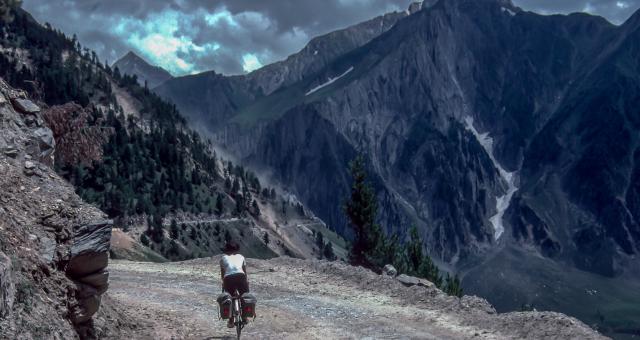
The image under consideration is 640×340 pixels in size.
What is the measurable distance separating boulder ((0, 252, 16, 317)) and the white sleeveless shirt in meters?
6.97

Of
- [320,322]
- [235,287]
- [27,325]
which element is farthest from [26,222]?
[320,322]

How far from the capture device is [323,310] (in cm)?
2297

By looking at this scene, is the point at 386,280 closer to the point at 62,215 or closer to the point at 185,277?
the point at 185,277

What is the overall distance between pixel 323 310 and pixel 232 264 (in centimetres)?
573

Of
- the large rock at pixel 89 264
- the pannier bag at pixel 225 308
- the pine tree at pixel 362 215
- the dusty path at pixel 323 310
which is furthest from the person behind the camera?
the pine tree at pixel 362 215

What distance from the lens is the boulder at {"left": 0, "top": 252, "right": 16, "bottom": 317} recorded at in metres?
11.0

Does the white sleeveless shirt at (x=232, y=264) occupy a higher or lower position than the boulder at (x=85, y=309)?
higher

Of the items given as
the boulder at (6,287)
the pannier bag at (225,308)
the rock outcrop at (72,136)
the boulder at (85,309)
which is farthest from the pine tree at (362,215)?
the boulder at (6,287)

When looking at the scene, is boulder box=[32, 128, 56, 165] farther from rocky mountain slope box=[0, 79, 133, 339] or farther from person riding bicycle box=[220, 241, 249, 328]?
person riding bicycle box=[220, 241, 249, 328]

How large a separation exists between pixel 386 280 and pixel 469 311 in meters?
5.40

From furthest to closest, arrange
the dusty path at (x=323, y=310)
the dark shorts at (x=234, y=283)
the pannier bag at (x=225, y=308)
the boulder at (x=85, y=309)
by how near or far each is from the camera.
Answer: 1. the dusty path at (x=323, y=310)
2. the dark shorts at (x=234, y=283)
3. the pannier bag at (x=225, y=308)
4. the boulder at (x=85, y=309)

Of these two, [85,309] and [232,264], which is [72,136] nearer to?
[232,264]

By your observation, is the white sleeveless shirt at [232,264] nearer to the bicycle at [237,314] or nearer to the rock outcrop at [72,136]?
the bicycle at [237,314]

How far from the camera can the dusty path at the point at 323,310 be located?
1925cm
